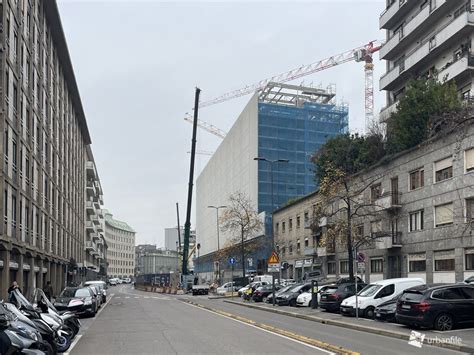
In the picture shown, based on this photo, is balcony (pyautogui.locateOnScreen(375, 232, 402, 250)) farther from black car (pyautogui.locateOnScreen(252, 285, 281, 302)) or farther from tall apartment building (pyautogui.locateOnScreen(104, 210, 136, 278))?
tall apartment building (pyautogui.locateOnScreen(104, 210, 136, 278))

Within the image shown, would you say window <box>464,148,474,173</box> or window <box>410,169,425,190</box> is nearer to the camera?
window <box>464,148,474,173</box>

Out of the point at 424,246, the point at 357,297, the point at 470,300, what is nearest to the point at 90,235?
the point at 424,246

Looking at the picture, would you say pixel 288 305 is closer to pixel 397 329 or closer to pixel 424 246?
pixel 424 246

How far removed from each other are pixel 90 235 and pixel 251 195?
104ft

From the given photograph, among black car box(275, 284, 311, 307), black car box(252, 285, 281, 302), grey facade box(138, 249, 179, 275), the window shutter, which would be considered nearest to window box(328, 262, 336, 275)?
black car box(252, 285, 281, 302)

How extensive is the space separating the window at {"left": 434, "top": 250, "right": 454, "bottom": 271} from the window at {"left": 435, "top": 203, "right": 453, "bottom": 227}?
65.1 inches

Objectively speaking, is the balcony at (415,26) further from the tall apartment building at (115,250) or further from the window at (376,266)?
the tall apartment building at (115,250)

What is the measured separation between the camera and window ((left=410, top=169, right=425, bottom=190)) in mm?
36606

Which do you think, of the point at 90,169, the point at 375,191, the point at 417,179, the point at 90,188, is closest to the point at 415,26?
the point at 375,191

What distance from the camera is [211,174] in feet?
411

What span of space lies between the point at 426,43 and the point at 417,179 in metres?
13.7

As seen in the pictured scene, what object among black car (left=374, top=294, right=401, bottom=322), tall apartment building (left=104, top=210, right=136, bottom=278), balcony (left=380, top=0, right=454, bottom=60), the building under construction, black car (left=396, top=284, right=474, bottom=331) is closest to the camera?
black car (left=396, top=284, right=474, bottom=331)

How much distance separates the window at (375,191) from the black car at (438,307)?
22229 mm

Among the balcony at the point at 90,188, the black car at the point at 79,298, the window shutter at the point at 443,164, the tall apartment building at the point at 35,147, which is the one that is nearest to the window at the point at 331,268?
the window shutter at the point at 443,164
